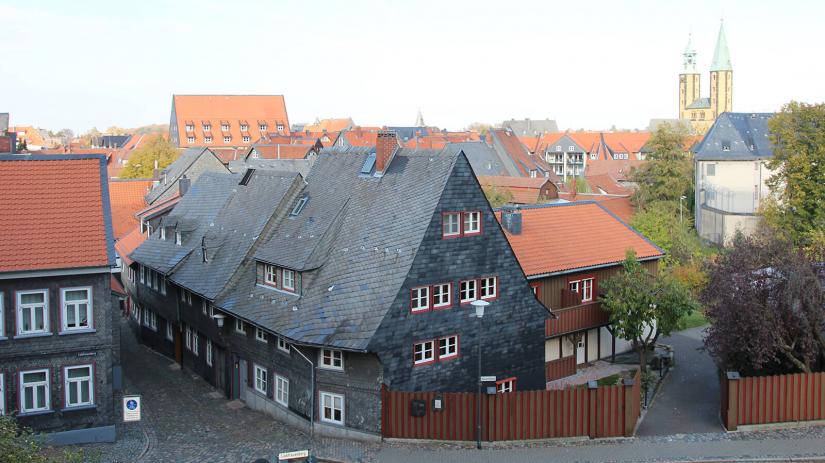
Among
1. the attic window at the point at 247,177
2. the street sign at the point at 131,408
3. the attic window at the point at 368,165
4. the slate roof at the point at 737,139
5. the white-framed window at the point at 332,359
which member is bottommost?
the street sign at the point at 131,408

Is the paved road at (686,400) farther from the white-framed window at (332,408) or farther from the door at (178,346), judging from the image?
the door at (178,346)

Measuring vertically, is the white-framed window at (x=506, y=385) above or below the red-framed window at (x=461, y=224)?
below

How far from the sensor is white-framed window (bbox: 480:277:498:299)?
28031 mm

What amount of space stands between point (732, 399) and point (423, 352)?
31.4 ft

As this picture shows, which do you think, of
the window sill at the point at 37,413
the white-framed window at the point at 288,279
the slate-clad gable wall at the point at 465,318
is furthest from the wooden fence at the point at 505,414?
the window sill at the point at 37,413

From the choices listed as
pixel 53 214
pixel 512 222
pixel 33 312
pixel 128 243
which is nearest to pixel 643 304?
pixel 512 222

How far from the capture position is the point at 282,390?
28.8 metres

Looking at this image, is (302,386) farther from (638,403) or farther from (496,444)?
(638,403)

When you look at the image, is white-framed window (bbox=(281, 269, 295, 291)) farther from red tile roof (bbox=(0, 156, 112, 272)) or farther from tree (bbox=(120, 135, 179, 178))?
tree (bbox=(120, 135, 179, 178))

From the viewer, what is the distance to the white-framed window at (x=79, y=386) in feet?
82.8

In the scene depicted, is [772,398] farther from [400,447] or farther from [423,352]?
[400,447]

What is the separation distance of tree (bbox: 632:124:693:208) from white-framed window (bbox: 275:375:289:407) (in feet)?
172

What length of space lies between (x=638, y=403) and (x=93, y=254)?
17698 millimetres

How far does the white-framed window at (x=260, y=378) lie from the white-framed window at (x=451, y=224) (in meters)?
8.34
